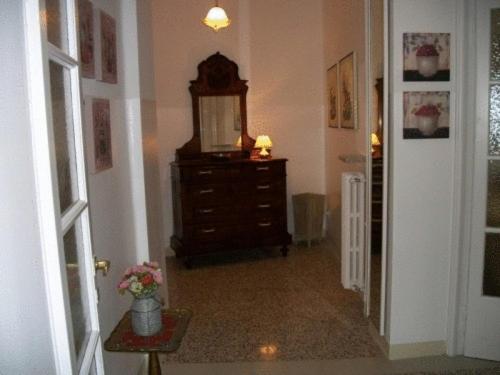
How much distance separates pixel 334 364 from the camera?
271 cm

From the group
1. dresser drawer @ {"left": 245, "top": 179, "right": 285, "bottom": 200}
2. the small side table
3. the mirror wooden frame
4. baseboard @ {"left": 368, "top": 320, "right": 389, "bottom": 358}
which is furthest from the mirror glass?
the small side table

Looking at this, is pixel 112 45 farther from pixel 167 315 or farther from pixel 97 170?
pixel 167 315

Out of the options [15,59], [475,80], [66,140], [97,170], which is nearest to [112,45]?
[97,170]

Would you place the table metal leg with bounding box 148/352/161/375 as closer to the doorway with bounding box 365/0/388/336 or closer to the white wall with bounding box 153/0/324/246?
the doorway with bounding box 365/0/388/336

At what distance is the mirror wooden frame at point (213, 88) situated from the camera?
193 inches

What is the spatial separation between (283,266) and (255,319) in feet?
4.11

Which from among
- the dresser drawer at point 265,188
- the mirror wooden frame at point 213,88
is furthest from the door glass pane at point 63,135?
the mirror wooden frame at point 213,88

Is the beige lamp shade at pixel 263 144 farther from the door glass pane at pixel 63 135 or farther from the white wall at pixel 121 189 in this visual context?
the door glass pane at pixel 63 135

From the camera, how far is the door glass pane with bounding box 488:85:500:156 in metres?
2.49

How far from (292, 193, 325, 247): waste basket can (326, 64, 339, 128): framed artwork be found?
2.70ft

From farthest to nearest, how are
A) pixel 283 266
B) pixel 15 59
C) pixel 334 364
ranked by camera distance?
1. pixel 283 266
2. pixel 334 364
3. pixel 15 59

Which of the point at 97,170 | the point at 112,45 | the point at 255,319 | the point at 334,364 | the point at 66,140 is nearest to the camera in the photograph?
the point at 66,140

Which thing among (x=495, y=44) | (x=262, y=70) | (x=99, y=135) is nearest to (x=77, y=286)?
(x=99, y=135)

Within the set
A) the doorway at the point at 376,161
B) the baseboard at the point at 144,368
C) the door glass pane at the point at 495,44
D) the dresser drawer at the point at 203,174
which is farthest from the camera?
the dresser drawer at the point at 203,174
